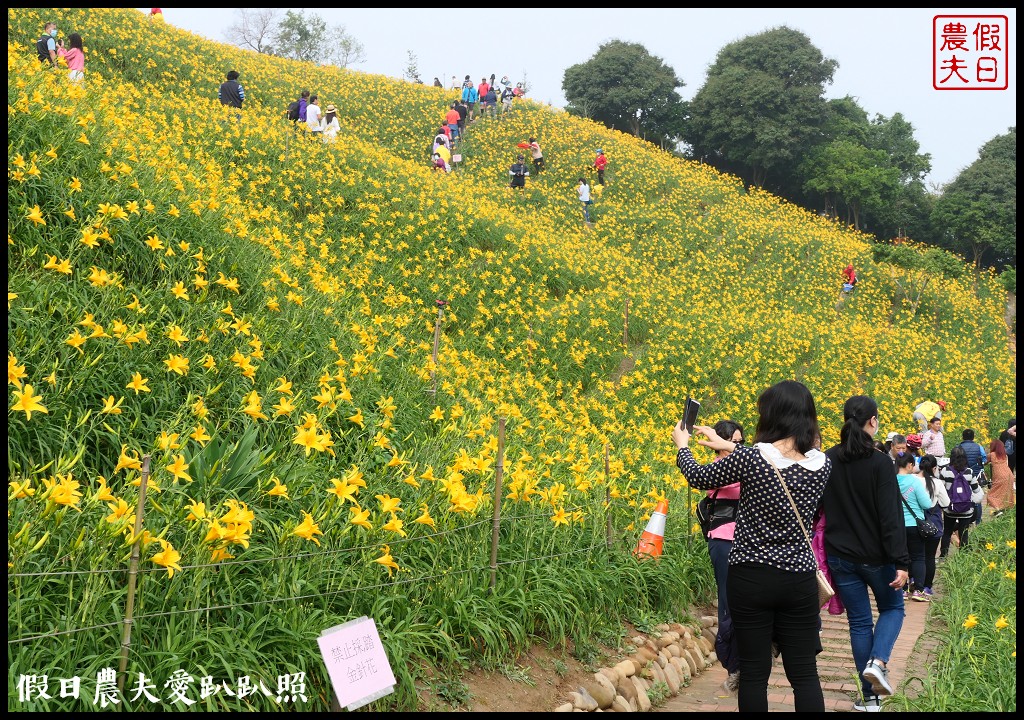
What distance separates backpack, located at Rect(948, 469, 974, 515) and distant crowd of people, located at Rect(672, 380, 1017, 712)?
2.33m

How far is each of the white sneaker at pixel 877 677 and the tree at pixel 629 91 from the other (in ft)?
119

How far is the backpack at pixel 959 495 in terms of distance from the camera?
746cm

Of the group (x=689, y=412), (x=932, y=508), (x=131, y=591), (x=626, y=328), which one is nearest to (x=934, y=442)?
(x=932, y=508)

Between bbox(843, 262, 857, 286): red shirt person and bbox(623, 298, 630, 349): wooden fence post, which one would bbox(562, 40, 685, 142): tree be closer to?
bbox(843, 262, 857, 286): red shirt person

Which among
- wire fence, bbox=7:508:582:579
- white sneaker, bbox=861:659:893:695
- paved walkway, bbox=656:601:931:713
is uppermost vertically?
wire fence, bbox=7:508:582:579

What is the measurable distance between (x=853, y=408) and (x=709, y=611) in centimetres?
245

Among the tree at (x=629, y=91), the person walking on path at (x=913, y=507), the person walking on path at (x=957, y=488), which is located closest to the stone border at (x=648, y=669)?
the person walking on path at (x=913, y=507)

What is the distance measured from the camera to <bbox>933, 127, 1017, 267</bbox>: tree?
29016mm

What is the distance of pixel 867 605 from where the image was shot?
3965 mm

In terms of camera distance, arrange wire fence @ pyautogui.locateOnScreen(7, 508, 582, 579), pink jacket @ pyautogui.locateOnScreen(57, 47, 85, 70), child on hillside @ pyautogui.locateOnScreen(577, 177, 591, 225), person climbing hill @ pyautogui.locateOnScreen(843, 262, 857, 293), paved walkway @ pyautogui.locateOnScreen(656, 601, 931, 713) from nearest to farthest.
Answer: wire fence @ pyautogui.locateOnScreen(7, 508, 582, 579) < paved walkway @ pyautogui.locateOnScreen(656, 601, 931, 713) < pink jacket @ pyautogui.locateOnScreen(57, 47, 85, 70) < person climbing hill @ pyautogui.locateOnScreen(843, 262, 857, 293) < child on hillside @ pyautogui.locateOnScreen(577, 177, 591, 225)

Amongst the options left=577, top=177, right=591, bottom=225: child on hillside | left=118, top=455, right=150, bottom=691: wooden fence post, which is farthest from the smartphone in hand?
left=577, top=177, right=591, bottom=225: child on hillside

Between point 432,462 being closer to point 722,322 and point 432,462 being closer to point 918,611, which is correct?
point 918,611

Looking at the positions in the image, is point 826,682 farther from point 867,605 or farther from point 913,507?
point 913,507

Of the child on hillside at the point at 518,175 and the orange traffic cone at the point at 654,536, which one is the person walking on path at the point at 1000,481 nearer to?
the orange traffic cone at the point at 654,536
